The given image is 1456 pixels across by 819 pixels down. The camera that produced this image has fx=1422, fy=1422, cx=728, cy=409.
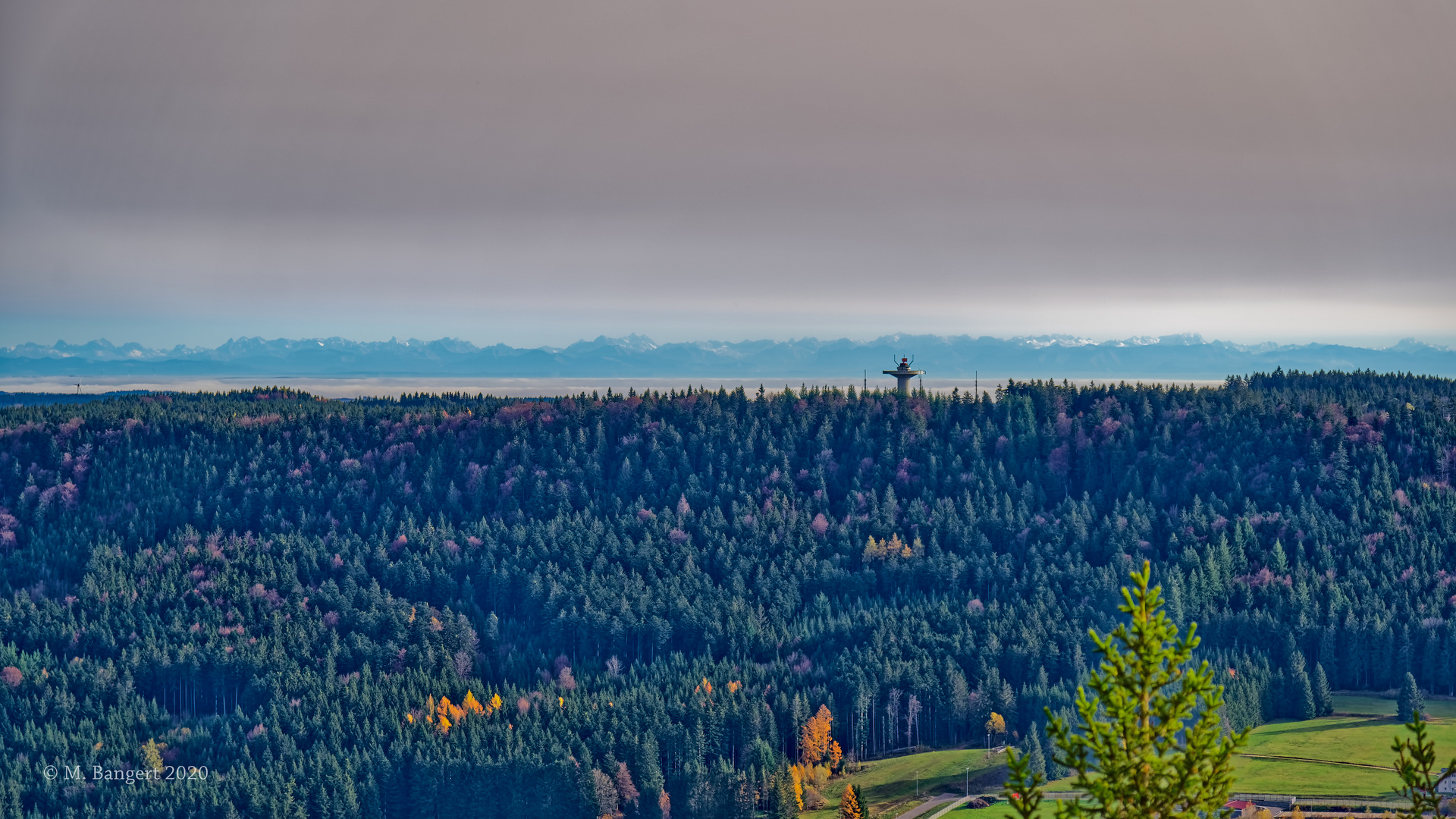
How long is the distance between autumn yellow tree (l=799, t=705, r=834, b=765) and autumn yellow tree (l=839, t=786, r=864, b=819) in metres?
22.7

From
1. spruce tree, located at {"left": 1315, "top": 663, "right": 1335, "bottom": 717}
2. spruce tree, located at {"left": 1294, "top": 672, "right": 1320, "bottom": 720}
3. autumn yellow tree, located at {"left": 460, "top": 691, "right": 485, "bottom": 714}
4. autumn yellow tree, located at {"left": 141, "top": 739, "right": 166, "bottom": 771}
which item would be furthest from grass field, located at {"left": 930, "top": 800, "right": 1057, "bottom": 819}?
autumn yellow tree, located at {"left": 141, "top": 739, "right": 166, "bottom": 771}

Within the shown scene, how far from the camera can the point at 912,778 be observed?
6230 inches

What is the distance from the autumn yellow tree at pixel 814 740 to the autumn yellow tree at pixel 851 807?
22.7m

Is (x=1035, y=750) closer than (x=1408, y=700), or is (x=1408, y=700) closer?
(x=1035, y=750)

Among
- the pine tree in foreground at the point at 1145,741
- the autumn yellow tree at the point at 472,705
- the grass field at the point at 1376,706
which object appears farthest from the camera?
the autumn yellow tree at the point at 472,705

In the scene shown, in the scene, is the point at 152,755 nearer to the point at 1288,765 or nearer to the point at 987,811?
the point at 987,811

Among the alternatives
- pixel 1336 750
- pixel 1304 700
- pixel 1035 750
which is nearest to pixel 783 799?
pixel 1035 750

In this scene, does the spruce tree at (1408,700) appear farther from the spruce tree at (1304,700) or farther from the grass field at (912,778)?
the grass field at (912,778)

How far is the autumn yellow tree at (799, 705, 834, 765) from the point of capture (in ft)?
554

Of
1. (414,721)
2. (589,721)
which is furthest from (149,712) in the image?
(589,721)

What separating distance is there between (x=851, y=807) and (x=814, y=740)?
98.6 feet

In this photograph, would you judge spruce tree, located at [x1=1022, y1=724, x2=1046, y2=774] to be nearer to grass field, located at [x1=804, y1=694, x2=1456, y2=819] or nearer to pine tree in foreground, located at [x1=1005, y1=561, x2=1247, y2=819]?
grass field, located at [x1=804, y1=694, x2=1456, y2=819]

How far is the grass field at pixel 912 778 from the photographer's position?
151m

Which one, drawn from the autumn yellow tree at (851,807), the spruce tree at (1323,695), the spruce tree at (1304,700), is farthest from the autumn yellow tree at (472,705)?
the spruce tree at (1323,695)
